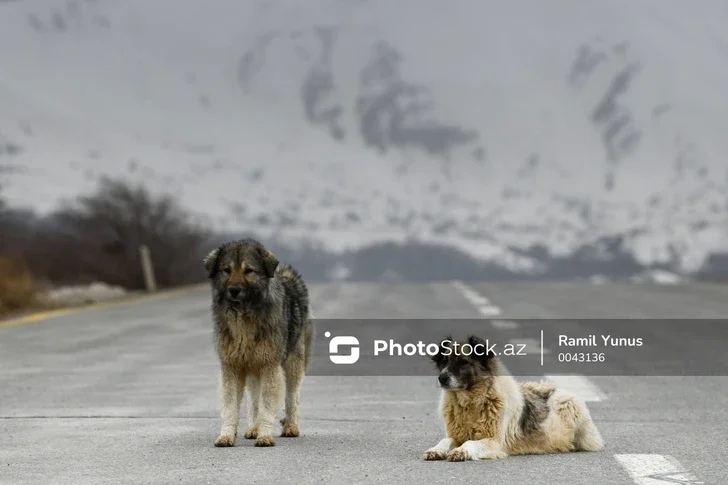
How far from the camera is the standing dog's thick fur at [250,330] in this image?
10.5 metres

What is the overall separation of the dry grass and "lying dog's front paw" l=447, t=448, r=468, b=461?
22.9 meters

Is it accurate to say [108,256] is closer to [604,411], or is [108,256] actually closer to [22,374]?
[22,374]

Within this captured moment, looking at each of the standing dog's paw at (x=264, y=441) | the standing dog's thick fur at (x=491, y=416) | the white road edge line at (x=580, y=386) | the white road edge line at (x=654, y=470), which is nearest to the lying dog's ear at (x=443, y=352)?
the standing dog's thick fur at (x=491, y=416)

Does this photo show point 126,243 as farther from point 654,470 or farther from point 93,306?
point 654,470

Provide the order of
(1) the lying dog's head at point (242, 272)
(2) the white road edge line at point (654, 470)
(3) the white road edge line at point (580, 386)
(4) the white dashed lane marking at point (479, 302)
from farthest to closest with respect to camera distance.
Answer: (4) the white dashed lane marking at point (479, 302) → (3) the white road edge line at point (580, 386) → (1) the lying dog's head at point (242, 272) → (2) the white road edge line at point (654, 470)

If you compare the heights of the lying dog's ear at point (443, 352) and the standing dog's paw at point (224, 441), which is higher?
the lying dog's ear at point (443, 352)

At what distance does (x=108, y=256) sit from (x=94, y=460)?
1384 inches

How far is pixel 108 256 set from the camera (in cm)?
4484

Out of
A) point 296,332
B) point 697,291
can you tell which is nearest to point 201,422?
point 296,332

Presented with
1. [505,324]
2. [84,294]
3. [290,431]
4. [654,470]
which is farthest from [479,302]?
[654,470]

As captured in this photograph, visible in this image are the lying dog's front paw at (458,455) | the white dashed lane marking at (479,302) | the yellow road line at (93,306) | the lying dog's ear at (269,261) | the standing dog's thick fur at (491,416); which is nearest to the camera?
the lying dog's front paw at (458,455)

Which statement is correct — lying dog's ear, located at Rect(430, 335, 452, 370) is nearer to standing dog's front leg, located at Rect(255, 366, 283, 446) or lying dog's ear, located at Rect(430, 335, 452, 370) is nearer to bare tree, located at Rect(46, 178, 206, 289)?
standing dog's front leg, located at Rect(255, 366, 283, 446)

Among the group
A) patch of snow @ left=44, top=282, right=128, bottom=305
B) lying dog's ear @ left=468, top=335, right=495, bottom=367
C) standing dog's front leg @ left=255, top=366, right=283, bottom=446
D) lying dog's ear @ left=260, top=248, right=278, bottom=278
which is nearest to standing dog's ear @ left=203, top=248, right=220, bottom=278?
lying dog's ear @ left=260, top=248, right=278, bottom=278

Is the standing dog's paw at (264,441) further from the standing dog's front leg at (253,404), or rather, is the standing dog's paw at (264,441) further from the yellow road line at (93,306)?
the yellow road line at (93,306)
